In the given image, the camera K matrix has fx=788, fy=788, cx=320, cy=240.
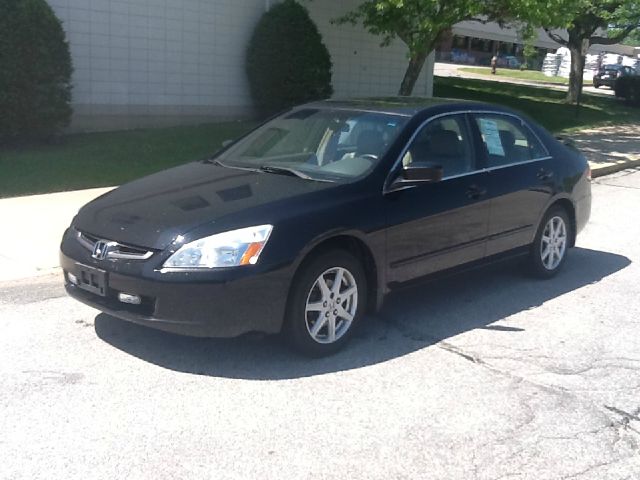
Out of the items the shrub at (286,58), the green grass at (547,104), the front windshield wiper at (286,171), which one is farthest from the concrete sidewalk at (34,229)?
the green grass at (547,104)

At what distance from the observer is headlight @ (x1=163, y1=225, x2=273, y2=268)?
452 cm

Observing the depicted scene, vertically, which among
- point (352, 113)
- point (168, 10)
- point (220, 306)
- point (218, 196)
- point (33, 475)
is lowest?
point (33, 475)

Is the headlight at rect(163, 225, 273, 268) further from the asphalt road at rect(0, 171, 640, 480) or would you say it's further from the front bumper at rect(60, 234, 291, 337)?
the asphalt road at rect(0, 171, 640, 480)

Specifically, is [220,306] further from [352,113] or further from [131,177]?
[131,177]

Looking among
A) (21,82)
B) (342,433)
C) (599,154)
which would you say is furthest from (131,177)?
(599,154)

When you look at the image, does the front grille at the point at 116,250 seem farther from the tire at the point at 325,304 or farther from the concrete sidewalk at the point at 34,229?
the concrete sidewalk at the point at 34,229

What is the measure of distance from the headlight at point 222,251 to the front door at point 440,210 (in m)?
1.10

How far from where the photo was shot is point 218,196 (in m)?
5.09

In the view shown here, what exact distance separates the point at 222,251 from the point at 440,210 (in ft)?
6.03

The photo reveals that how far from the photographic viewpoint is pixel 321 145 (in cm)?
582

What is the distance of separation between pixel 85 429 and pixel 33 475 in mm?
463

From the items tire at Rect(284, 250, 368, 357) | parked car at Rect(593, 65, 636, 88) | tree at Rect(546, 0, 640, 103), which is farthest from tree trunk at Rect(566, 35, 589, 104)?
parked car at Rect(593, 65, 636, 88)

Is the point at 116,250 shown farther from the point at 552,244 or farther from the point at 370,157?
the point at 552,244

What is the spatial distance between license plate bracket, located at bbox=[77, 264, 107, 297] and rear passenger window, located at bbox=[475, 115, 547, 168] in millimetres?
3155
